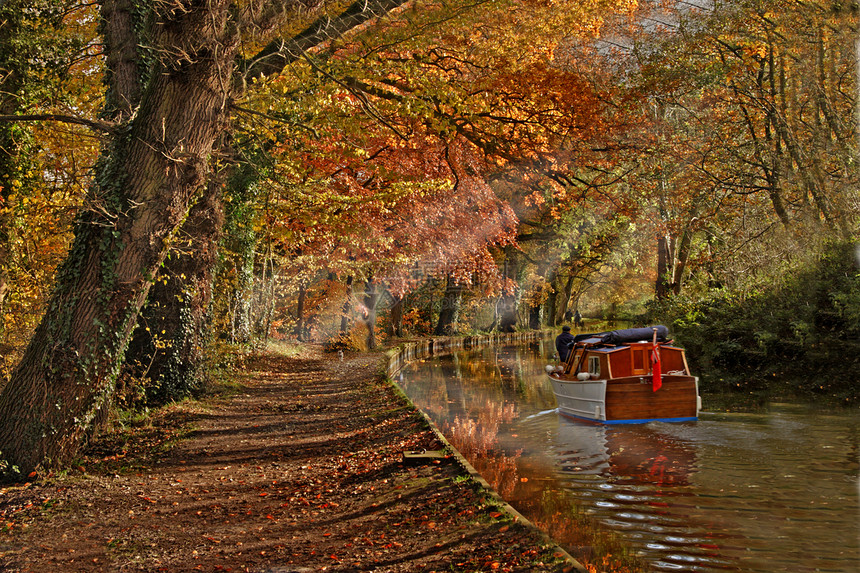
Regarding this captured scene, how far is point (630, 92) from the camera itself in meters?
16.3

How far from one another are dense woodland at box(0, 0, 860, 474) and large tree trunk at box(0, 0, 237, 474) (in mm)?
25

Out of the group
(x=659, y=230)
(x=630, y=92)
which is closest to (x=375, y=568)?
(x=630, y=92)

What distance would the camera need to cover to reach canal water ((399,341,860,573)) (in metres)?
6.56

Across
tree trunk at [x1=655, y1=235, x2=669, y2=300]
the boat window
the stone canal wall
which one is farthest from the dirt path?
tree trunk at [x1=655, y1=235, x2=669, y2=300]

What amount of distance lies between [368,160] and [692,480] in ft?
47.0

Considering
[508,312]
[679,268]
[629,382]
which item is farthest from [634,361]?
[508,312]

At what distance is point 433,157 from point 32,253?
1342 centimetres

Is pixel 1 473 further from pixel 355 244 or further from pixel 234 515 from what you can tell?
pixel 355 244

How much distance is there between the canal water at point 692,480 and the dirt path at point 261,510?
1.21 meters

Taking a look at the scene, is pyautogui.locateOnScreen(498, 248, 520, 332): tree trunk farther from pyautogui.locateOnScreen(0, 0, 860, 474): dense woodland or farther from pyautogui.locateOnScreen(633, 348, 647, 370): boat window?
pyautogui.locateOnScreen(633, 348, 647, 370): boat window

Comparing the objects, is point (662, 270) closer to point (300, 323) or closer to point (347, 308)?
point (347, 308)

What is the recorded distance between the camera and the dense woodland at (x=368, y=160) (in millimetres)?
7715

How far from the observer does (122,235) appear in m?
7.64

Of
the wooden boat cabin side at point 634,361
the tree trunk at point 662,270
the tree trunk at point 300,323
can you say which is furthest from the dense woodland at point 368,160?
the tree trunk at point 300,323
